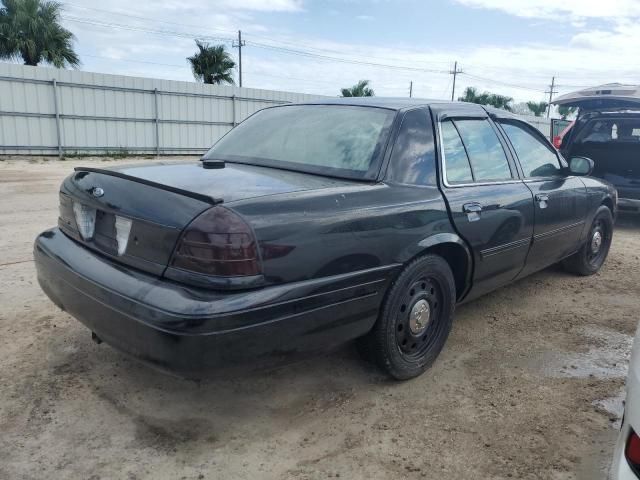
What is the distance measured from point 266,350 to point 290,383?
0.82 metres

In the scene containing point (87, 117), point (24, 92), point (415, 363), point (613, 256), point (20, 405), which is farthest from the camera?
point (87, 117)

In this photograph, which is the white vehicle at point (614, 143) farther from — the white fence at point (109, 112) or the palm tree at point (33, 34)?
the palm tree at point (33, 34)

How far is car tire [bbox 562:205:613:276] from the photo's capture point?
5.04 m

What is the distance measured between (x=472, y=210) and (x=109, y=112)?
621 inches

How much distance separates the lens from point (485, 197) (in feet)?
10.8

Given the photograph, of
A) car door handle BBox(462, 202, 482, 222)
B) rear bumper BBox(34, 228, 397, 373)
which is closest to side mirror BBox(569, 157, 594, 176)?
car door handle BBox(462, 202, 482, 222)

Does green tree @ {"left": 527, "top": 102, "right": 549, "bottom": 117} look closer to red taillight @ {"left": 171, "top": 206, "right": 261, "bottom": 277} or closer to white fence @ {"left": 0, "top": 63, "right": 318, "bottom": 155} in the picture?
white fence @ {"left": 0, "top": 63, "right": 318, "bottom": 155}

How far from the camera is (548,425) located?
8.59ft

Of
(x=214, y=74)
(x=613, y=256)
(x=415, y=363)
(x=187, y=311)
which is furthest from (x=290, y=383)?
(x=214, y=74)

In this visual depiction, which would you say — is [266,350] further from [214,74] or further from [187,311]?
[214,74]

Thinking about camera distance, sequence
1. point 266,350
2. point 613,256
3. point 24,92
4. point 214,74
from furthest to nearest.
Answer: point 214,74
point 24,92
point 613,256
point 266,350

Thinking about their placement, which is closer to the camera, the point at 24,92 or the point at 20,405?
the point at 20,405

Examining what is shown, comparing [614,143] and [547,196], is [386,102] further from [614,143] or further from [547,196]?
[614,143]

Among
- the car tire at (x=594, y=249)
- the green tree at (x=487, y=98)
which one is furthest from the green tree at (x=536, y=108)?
the car tire at (x=594, y=249)
